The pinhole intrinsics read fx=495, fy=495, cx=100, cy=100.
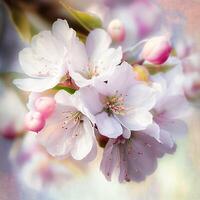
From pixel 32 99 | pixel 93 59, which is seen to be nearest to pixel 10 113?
pixel 32 99

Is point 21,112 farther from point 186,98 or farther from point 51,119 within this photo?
point 186,98

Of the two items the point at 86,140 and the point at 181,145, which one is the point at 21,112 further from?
the point at 181,145

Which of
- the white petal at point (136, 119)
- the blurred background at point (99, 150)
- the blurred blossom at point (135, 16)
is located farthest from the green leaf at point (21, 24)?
the white petal at point (136, 119)

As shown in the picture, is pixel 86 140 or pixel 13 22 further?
pixel 13 22

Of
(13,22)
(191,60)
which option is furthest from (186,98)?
(13,22)

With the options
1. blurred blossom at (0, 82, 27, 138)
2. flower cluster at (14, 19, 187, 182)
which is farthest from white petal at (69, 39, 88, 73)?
blurred blossom at (0, 82, 27, 138)

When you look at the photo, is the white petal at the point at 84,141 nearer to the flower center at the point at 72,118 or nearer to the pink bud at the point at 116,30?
the flower center at the point at 72,118

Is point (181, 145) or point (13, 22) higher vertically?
point (13, 22)

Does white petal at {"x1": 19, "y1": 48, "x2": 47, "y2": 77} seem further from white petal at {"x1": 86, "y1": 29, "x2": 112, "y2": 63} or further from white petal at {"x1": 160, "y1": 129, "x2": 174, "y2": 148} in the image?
white petal at {"x1": 160, "y1": 129, "x2": 174, "y2": 148}
